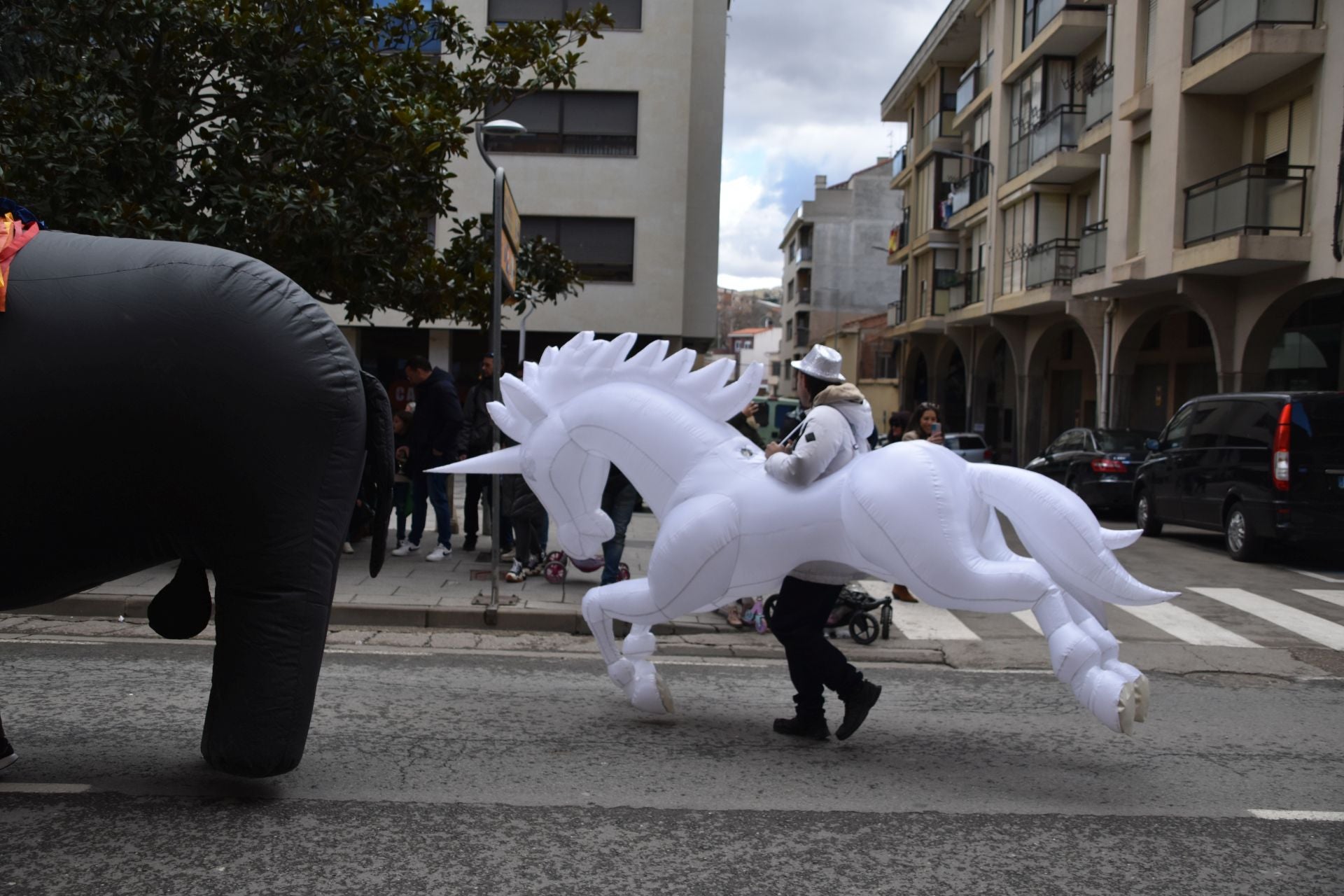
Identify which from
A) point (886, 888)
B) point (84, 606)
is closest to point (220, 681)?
point (886, 888)

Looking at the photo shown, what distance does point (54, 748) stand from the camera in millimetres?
5191

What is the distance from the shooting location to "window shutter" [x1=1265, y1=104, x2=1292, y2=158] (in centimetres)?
1902

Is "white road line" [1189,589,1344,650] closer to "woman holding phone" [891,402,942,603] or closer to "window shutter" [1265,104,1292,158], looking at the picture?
"woman holding phone" [891,402,942,603]

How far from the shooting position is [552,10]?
26.1 m

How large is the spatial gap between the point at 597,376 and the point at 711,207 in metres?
22.7

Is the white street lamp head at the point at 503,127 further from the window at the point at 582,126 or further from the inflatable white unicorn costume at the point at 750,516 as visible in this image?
the window at the point at 582,126

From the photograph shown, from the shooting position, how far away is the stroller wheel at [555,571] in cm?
1028

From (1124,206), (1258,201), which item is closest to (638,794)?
(1258,201)

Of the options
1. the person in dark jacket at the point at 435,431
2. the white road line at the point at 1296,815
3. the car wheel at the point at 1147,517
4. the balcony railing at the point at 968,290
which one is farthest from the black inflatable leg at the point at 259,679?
the balcony railing at the point at 968,290

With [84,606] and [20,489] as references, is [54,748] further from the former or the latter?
[84,606]

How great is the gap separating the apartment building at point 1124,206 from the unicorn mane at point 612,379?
14621 millimetres

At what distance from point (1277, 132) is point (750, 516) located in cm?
1780

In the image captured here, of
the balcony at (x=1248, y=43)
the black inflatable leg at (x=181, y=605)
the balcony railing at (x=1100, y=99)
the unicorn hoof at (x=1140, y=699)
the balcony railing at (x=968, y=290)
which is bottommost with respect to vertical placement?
the unicorn hoof at (x=1140, y=699)

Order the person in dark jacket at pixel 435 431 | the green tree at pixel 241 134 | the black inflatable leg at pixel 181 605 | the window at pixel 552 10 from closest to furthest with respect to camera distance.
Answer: the black inflatable leg at pixel 181 605, the green tree at pixel 241 134, the person in dark jacket at pixel 435 431, the window at pixel 552 10
